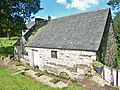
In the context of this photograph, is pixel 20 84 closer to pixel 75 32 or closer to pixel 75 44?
pixel 75 44

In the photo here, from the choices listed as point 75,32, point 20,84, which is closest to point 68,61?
point 75,32

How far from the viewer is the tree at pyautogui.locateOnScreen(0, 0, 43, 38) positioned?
19484 millimetres

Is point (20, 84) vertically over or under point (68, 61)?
under

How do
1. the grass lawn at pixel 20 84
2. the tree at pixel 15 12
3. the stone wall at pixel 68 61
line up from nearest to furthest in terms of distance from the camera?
the grass lawn at pixel 20 84 < the stone wall at pixel 68 61 < the tree at pixel 15 12

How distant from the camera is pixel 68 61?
54.4 feet

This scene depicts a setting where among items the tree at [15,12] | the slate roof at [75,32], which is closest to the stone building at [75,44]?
the slate roof at [75,32]

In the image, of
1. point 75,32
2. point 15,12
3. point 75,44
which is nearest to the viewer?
point 75,44

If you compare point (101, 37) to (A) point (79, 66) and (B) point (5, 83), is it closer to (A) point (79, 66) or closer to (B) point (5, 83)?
(A) point (79, 66)

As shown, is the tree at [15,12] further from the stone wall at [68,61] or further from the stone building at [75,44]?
the stone wall at [68,61]

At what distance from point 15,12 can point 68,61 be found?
33.8 feet

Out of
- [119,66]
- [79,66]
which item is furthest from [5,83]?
[119,66]

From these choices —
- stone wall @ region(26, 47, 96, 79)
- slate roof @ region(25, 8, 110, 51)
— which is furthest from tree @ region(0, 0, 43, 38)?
stone wall @ region(26, 47, 96, 79)

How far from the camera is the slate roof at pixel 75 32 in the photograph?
15.4 m

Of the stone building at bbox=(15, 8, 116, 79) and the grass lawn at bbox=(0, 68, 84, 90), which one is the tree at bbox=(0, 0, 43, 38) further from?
the grass lawn at bbox=(0, 68, 84, 90)
